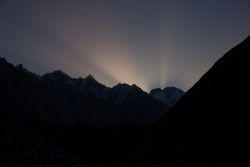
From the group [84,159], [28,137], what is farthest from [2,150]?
[84,159]

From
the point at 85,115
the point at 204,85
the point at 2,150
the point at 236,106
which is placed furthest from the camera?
the point at 85,115

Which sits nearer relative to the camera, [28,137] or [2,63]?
[28,137]

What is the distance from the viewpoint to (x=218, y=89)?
84.1ft

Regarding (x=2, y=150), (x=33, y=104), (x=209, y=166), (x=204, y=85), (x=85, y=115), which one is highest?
(x=85, y=115)

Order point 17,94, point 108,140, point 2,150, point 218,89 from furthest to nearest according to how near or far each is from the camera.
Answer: point 17,94 → point 218,89 → point 108,140 → point 2,150

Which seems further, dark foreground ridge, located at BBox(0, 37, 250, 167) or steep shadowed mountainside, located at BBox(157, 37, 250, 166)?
steep shadowed mountainside, located at BBox(157, 37, 250, 166)

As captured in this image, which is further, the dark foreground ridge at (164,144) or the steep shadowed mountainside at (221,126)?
the steep shadowed mountainside at (221,126)

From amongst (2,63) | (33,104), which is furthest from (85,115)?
(2,63)

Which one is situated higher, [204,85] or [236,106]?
[204,85]

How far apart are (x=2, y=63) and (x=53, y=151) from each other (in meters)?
150

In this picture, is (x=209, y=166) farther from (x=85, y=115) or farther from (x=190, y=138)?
(x=85, y=115)

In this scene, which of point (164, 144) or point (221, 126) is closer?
point (164, 144)

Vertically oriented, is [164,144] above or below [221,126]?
below

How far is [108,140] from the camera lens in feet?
57.5
